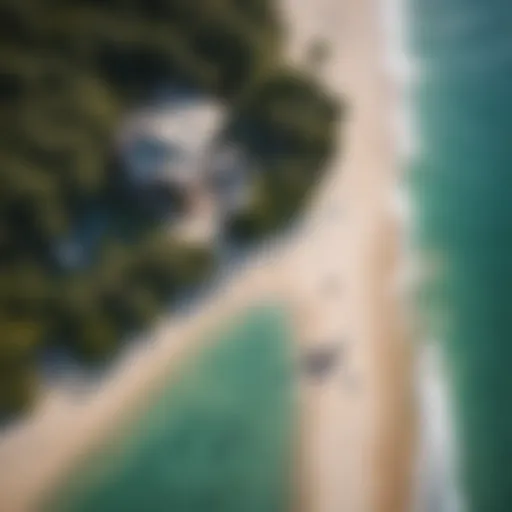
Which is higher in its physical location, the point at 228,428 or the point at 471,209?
the point at 471,209

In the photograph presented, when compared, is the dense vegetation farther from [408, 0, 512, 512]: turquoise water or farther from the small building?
[408, 0, 512, 512]: turquoise water

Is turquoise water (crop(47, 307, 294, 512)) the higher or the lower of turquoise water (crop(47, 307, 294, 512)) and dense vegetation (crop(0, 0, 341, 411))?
the lower

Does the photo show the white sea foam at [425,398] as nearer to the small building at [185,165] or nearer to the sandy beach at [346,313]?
the sandy beach at [346,313]

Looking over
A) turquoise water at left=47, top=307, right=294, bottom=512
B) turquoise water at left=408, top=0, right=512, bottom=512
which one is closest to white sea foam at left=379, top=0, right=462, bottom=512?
turquoise water at left=408, top=0, right=512, bottom=512

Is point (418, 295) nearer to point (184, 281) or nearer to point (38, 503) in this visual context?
point (184, 281)

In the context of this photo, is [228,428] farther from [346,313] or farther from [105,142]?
[105,142]

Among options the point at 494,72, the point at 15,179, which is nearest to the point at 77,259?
the point at 15,179

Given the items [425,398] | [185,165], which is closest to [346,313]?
[425,398]
